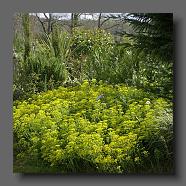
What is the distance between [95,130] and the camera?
3.88 meters

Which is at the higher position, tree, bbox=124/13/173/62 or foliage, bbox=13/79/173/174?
tree, bbox=124/13/173/62

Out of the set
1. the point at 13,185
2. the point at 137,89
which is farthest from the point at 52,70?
the point at 13,185

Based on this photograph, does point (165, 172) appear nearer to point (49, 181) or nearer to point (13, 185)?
point (49, 181)

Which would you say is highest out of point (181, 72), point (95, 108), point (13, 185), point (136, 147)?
→ point (181, 72)

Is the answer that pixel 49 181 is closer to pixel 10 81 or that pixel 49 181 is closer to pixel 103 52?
pixel 10 81

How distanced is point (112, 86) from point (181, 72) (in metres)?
0.51

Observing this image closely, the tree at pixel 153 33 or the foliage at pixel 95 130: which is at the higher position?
the tree at pixel 153 33

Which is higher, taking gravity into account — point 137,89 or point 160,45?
point 160,45

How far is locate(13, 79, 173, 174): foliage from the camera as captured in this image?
381 cm

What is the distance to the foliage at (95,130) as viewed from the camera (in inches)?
150

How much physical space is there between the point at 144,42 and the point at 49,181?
124cm

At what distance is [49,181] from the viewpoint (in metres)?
3.93

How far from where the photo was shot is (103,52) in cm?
396

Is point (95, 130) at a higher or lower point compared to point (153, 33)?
lower
